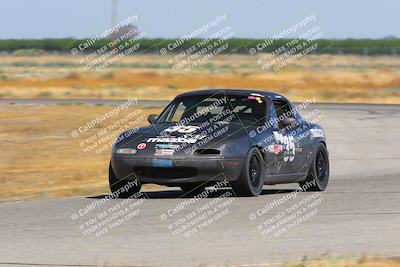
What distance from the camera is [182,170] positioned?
1302 centimetres

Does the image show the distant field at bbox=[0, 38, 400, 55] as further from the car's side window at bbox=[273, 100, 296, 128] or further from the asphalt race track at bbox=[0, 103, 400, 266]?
the asphalt race track at bbox=[0, 103, 400, 266]

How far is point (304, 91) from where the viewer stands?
51750 mm

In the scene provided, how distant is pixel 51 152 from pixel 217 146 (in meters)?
8.75

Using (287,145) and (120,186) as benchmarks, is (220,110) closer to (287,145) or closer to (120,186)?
(287,145)

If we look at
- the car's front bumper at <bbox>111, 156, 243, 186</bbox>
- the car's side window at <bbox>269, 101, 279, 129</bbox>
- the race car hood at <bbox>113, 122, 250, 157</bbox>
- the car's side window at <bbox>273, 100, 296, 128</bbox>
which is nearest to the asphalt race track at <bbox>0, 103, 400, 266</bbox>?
the car's front bumper at <bbox>111, 156, 243, 186</bbox>

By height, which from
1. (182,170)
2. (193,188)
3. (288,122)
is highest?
(182,170)

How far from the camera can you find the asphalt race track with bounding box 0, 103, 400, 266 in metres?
8.59

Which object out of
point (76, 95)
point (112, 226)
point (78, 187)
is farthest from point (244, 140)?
point (76, 95)

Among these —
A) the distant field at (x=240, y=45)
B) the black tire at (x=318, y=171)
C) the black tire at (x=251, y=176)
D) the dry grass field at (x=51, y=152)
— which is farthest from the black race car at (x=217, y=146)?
the distant field at (x=240, y=45)

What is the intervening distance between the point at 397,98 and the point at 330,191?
34.3m

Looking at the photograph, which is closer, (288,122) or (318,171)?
(288,122)

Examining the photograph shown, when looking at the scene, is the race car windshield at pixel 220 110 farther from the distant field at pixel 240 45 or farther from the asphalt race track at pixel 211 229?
the distant field at pixel 240 45

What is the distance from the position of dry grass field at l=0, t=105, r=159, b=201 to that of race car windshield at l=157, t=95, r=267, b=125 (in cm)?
218

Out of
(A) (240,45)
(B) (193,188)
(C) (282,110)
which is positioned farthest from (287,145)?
→ (A) (240,45)
